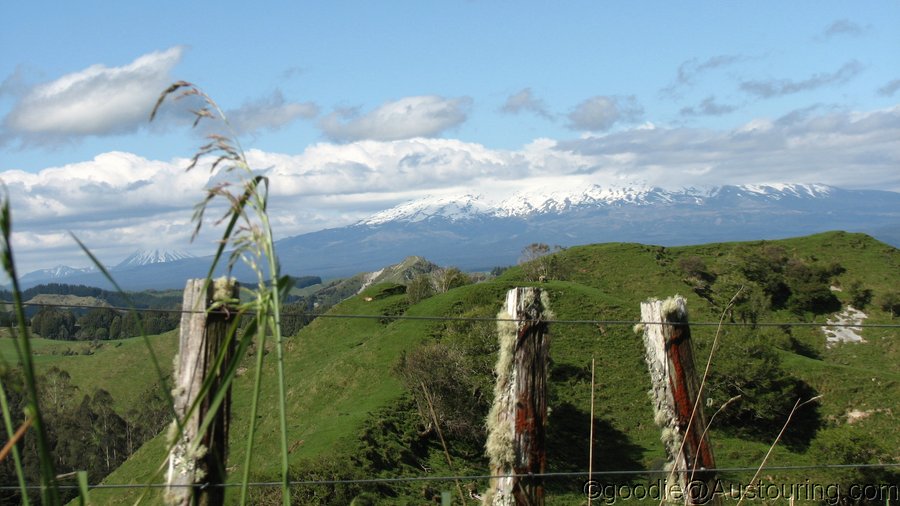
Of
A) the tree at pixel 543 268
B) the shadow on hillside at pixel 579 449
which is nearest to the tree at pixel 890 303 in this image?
the tree at pixel 543 268

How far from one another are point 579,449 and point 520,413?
1094 inches

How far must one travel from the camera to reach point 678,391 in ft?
18.4

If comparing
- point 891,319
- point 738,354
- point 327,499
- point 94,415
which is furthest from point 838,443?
point 94,415

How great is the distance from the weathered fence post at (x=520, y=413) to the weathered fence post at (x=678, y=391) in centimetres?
101

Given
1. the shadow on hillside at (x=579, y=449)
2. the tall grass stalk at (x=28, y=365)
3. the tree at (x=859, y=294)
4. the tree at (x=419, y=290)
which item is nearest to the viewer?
the tall grass stalk at (x=28, y=365)

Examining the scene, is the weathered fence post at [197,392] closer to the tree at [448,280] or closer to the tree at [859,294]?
the tree at [448,280]

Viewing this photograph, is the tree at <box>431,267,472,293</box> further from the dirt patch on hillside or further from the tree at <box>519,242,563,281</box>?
the dirt patch on hillside

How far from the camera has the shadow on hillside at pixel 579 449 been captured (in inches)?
1126

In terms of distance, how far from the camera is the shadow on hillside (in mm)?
28609

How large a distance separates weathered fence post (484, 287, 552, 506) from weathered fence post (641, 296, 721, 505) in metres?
1.01

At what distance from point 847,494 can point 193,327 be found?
28.4 m

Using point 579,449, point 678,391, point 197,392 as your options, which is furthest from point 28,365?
point 579,449

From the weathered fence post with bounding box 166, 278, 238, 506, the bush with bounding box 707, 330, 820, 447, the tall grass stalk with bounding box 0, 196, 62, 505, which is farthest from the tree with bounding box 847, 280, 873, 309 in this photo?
the tall grass stalk with bounding box 0, 196, 62, 505

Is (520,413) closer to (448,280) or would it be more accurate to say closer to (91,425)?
(448,280)
